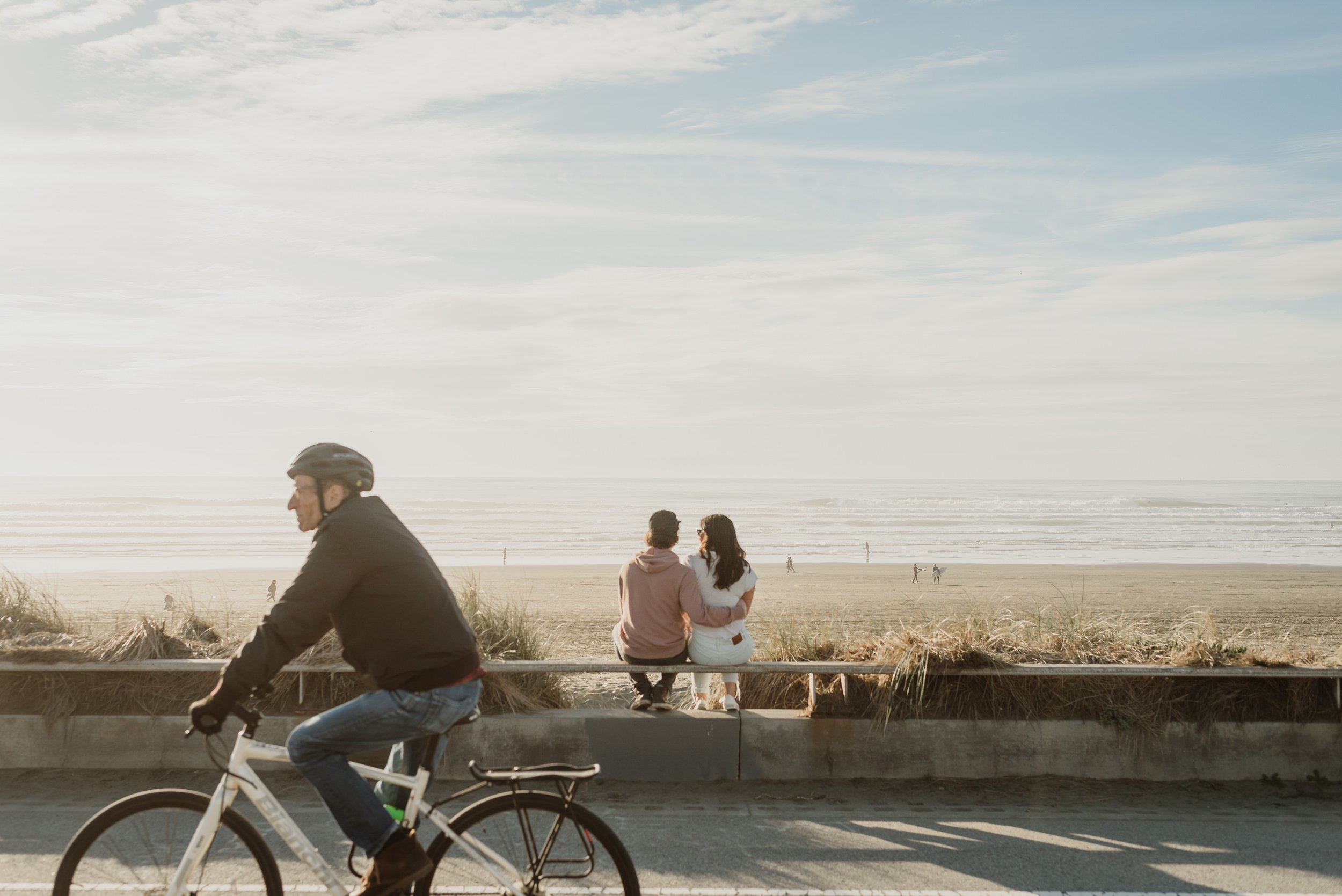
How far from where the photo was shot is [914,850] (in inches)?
215

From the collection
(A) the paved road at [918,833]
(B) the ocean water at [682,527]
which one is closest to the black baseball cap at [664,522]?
(A) the paved road at [918,833]

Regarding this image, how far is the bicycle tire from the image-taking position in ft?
12.1

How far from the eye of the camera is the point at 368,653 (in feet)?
12.0

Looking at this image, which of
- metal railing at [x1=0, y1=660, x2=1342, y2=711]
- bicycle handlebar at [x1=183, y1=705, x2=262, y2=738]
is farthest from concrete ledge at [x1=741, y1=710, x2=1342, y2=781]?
bicycle handlebar at [x1=183, y1=705, x2=262, y2=738]

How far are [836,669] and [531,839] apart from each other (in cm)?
346

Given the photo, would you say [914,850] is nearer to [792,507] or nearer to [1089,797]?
[1089,797]

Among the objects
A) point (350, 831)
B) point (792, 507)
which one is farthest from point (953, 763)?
point (792, 507)

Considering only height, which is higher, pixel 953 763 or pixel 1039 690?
pixel 1039 690

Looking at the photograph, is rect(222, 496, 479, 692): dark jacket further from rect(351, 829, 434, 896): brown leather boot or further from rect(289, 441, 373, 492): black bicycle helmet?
rect(351, 829, 434, 896): brown leather boot

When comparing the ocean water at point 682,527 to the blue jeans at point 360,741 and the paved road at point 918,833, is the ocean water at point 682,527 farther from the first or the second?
the blue jeans at point 360,741

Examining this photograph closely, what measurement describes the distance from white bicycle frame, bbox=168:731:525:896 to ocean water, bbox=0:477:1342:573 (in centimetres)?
2840

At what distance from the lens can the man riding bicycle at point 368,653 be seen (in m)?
3.56

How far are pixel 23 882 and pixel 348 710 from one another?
246 cm

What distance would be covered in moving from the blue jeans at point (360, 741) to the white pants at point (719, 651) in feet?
12.3
